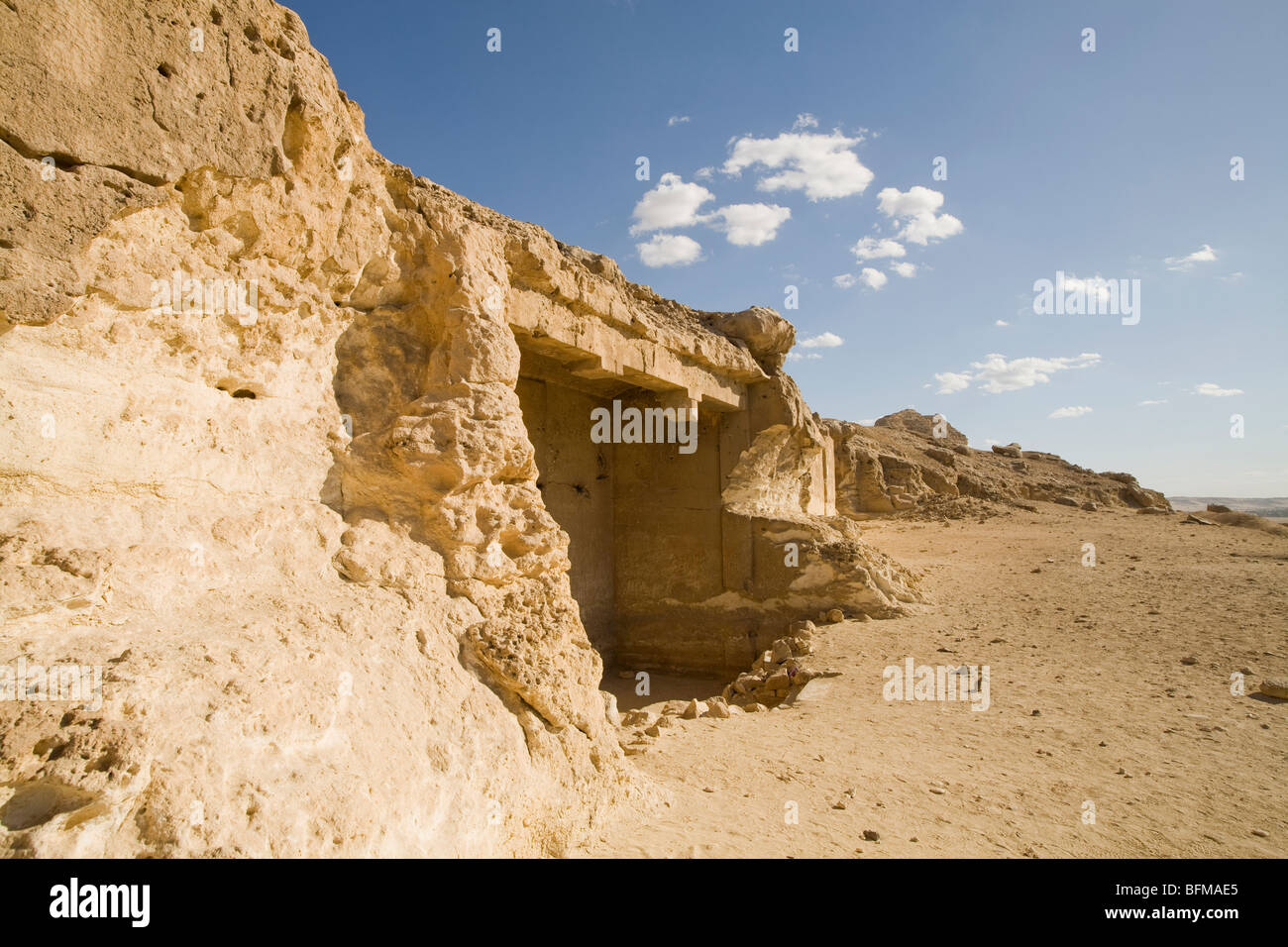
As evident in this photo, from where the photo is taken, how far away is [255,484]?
2717mm

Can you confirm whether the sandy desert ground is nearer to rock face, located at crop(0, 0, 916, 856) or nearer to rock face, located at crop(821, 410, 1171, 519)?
rock face, located at crop(0, 0, 916, 856)

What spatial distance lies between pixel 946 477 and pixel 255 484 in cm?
1819

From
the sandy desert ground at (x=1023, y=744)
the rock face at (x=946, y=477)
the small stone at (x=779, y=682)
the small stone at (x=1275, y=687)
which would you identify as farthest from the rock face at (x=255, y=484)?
the rock face at (x=946, y=477)

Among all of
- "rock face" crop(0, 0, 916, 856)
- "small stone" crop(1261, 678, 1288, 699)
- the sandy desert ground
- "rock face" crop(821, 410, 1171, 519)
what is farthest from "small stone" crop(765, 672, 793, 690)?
"rock face" crop(821, 410, 1171, 519)

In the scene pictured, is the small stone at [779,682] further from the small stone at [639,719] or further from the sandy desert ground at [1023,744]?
the small stone at [639,719]

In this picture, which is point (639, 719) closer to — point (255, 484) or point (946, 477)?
point (255, 484)

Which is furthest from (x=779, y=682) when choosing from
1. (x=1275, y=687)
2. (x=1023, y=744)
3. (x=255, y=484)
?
(x=255, y=484)

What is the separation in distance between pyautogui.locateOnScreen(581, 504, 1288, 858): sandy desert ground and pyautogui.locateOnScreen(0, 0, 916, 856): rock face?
790mm

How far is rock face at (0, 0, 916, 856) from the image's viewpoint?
1934 millimetres

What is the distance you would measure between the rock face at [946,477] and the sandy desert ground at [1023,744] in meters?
9.30
